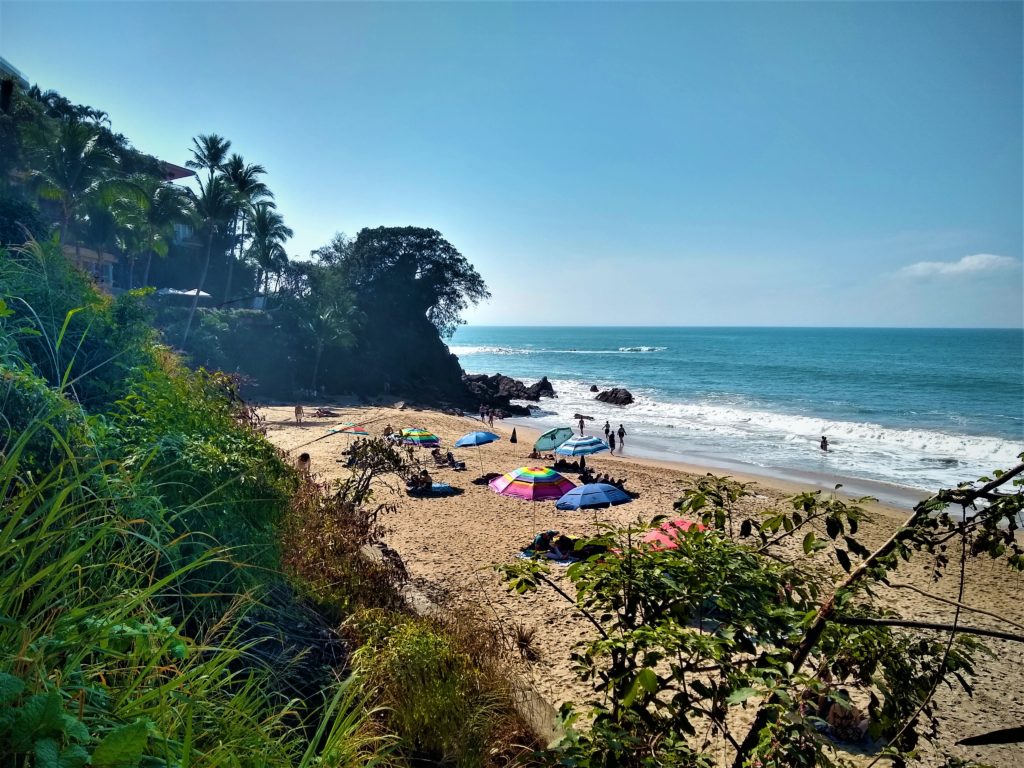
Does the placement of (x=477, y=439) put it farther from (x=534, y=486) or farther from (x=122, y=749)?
(x=122, y=749)

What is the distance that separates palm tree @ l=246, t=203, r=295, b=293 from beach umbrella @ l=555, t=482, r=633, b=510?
3417 cm

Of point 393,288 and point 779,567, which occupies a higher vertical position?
point 393,288

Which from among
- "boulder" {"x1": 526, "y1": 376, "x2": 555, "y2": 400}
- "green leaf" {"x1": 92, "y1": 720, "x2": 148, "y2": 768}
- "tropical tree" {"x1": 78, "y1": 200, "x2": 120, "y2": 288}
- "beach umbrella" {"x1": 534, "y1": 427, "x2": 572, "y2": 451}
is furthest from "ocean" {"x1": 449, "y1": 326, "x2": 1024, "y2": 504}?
"tropical tree" {"x1": 78, "y1": 200, "x2": 120, "y2": 288}

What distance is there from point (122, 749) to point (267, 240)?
145 feet

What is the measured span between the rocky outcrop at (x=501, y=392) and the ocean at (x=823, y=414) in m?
1.69

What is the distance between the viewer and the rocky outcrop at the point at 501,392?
40900mm

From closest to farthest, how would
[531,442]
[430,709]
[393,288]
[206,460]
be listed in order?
[430,709] → [206,460] → [531,442] → [393,288]

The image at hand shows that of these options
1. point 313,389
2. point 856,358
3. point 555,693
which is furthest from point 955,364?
point 555,693

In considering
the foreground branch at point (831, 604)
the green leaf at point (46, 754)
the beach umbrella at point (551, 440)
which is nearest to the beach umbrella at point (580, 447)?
the beach umbrella at point (551, 440)

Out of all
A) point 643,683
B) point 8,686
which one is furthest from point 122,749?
point 643,683

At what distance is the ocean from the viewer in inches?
874

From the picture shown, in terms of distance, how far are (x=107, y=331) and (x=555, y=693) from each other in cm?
634

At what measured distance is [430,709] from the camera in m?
3.73

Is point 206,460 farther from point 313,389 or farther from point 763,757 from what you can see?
point 313,389
